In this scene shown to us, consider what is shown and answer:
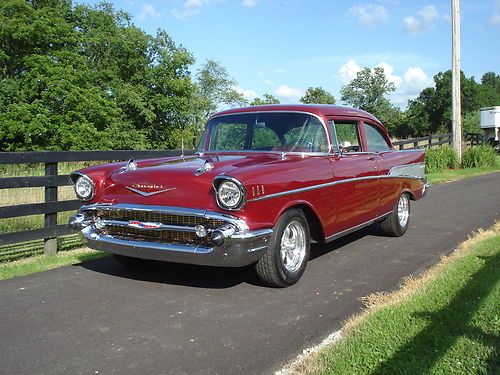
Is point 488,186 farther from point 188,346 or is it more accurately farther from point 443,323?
point 188,346

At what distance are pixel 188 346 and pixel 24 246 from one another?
4554 millimetres

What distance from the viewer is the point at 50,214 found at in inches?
248

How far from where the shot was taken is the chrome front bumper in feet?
13.5

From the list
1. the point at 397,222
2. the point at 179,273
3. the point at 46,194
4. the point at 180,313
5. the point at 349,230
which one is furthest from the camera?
the point at 397,222

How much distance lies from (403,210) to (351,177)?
2.11 metres

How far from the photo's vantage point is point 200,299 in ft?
14.4

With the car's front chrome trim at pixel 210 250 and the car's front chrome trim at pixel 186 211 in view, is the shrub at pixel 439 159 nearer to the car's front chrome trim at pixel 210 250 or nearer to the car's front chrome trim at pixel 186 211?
the car's front chrome trim at pixel 210 250

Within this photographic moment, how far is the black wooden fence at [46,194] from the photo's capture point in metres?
5.78

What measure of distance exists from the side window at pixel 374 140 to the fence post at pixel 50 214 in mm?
4052

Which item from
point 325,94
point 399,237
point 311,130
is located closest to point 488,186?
point 399,237

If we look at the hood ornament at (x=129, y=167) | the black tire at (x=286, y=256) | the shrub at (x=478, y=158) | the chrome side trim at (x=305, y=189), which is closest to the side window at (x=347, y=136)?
the chrome side trim at (x=305, y=189)

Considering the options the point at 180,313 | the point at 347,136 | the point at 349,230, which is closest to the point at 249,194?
the point at 180,313

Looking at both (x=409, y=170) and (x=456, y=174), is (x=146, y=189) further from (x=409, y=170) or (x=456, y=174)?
(x=456, y=174)

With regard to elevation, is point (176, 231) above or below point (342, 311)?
above
